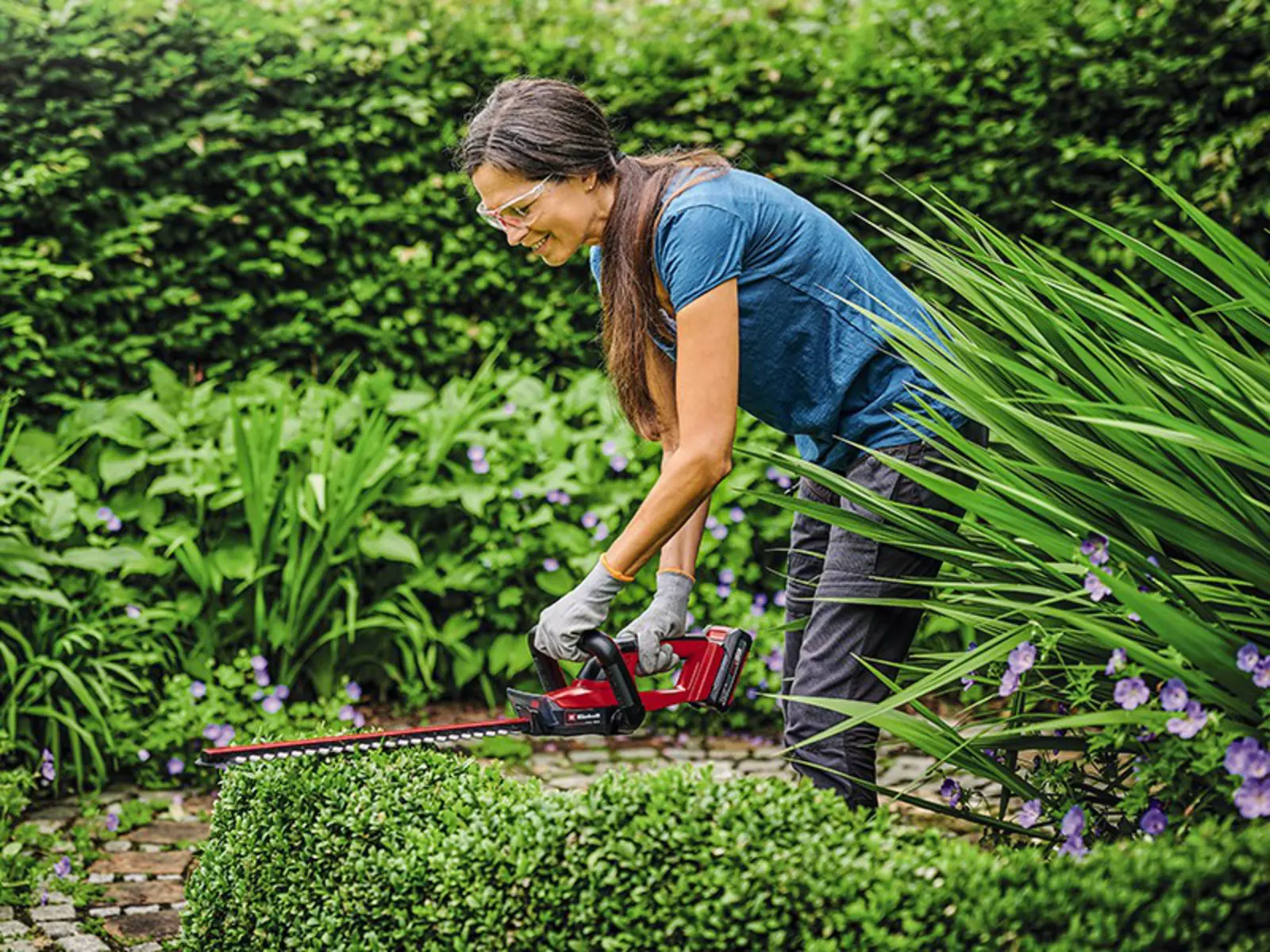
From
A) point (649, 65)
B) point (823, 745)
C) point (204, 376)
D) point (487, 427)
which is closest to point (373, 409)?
point (487, 427)

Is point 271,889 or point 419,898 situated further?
point 271,889

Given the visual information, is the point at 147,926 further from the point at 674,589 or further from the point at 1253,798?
the point at 1253,798

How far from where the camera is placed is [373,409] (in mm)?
4809

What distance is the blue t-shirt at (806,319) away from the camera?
242 cm

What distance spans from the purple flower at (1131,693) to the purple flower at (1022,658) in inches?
5.4

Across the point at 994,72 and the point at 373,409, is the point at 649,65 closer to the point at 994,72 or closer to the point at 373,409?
the point at 994,72

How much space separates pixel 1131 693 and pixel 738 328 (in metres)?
0.87

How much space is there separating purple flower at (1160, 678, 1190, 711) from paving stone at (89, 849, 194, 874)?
253cm

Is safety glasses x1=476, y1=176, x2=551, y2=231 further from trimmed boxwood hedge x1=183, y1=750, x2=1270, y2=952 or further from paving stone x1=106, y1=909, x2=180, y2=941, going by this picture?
paving stone x1=106, y1=909, x2=180, y2=941

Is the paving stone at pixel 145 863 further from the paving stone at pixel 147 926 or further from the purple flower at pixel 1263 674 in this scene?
the purple flower at pixel 1263 674

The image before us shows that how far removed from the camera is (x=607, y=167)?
8.37 ft

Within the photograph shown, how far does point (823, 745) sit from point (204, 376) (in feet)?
11.1

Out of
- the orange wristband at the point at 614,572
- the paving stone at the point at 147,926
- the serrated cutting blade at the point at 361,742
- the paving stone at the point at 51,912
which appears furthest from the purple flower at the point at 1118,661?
the paving stone at the point at 51,912

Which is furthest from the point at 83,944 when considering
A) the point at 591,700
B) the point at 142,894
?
the point at 591,700
